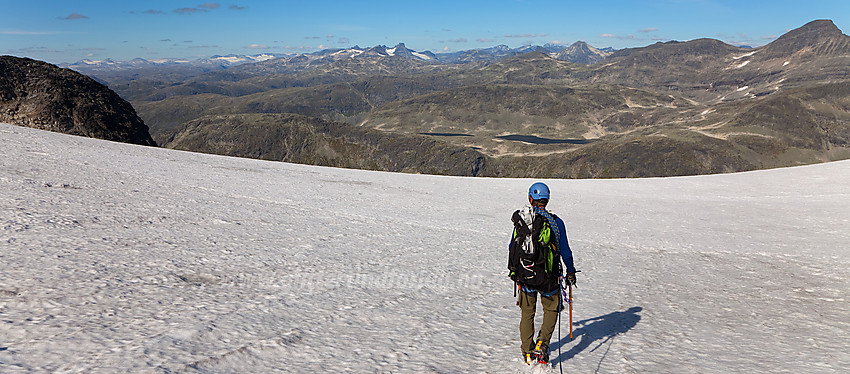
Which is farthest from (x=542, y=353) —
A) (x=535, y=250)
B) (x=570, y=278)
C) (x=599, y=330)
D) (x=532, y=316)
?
(x=599, y=330)

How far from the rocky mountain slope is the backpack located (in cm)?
6210

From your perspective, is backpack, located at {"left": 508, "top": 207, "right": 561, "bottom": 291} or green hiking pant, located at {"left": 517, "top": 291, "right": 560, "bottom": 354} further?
green hiking pant, located at {"left": 517, "top": 291, "right": 560, "bottom": 354}

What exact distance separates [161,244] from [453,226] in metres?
10.1

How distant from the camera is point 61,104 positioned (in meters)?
56.8

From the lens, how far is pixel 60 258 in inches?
361

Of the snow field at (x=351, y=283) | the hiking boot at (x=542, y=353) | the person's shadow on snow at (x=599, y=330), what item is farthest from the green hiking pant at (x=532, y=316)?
the person's shadow on snow at (x=599, y=330)

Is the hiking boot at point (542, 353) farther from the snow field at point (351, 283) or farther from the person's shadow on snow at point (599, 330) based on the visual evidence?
the person's shadow on snow at point (599, 330)

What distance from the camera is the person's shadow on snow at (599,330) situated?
24.6ft

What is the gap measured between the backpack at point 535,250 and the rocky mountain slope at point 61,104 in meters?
62.1

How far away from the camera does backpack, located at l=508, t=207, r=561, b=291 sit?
639 centimetres

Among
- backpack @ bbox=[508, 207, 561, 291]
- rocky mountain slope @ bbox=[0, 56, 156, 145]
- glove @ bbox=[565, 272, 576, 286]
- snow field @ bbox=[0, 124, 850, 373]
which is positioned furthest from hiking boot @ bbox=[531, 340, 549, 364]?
rocky mountain slope @ bbox=[0, 56, 156, 145]

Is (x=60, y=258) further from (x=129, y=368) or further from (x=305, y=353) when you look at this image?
(x=305, y=353)

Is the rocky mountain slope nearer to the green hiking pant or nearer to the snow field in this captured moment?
the snow field

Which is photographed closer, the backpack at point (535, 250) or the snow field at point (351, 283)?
the backpack at point (535, 250)
